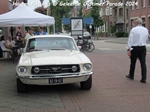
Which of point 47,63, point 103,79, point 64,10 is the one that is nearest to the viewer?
point 47,63

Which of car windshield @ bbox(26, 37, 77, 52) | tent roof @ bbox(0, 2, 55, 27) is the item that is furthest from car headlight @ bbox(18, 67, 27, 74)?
tent roof @ bbox(0, 2, 55, 27)

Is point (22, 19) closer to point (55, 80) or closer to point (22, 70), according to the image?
point (22, 70)

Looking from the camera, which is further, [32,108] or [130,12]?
[130,12]

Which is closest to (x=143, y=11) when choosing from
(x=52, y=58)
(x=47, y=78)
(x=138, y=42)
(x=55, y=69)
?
(x=138, y=42)

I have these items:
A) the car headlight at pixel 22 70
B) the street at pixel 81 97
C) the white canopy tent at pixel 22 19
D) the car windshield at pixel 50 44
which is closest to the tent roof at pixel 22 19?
the white canopy tent at pixel 22 19

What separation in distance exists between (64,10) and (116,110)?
64538mm

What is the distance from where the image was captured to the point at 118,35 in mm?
52281

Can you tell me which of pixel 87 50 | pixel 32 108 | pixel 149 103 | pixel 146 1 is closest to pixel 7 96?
pixel 32 108

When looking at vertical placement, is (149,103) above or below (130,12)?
below

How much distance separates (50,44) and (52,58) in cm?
131

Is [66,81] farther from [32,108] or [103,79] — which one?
[103,79]

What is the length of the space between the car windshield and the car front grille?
1.44 m

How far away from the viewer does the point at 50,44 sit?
8.27 metres

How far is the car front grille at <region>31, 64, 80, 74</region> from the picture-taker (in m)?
6.75
